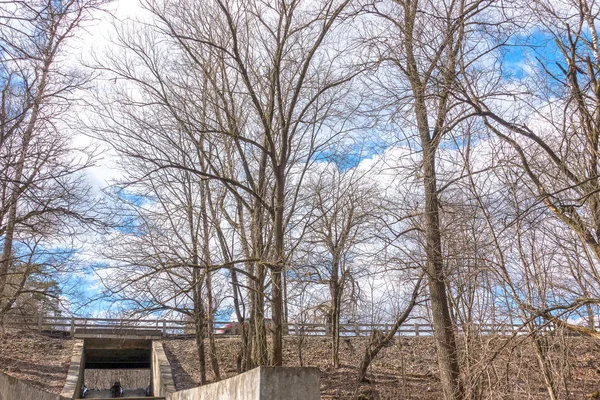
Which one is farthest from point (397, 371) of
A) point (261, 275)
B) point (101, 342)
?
point (101, 342)

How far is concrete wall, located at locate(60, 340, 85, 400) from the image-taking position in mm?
16641

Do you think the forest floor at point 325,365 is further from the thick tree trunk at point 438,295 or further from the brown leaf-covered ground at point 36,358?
the thick tree trunk at point 438,295

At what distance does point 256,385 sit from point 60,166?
5958 mm

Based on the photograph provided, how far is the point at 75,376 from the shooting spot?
18.3 m

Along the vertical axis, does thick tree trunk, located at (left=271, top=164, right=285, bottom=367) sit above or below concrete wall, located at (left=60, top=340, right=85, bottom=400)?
above

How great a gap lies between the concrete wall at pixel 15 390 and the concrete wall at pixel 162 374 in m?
8.46

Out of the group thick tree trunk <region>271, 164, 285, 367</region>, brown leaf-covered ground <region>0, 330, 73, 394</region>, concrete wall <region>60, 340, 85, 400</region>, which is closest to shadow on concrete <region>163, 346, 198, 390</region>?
concrete wall <region>60, 340, 85, 400</region>

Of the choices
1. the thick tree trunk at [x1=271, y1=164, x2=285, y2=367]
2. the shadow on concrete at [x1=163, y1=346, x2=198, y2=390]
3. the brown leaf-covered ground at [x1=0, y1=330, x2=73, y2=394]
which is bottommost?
the shadow on concrete at [x1=163, y1=346, x2=198, y2=390]

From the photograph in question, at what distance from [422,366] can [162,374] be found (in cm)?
840

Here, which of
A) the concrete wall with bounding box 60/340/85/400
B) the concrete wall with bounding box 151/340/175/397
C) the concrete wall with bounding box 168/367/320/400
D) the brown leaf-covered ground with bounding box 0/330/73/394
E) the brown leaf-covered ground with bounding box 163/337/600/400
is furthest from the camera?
the brown leaf-covered ground with bounding box 0/330/73/394

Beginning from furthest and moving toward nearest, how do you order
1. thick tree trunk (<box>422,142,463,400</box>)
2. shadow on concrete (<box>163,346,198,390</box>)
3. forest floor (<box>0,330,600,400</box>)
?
shadow on concrete (<box>163,346,198,390</box>)
forest floor (<box>0,330,600,400</box>)
thick tree trunk (<box>422,142,463,400</box>)

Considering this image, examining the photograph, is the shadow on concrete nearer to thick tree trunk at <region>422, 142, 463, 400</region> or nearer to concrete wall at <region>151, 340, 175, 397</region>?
concrete wall at <region>151, 340, 175, 397</region>

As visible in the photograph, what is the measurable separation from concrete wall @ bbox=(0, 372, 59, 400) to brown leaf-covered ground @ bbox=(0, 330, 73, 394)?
8.97 m

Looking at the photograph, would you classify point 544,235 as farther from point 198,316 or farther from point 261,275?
point 198,316
